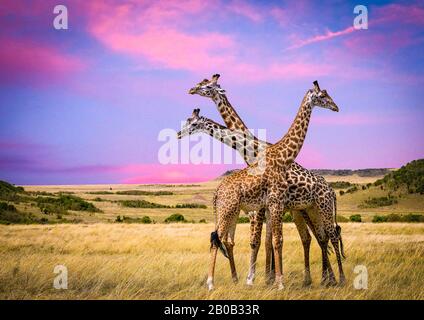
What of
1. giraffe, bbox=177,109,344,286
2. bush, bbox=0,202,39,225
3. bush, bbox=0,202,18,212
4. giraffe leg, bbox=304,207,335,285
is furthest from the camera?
bush, bbox=0,202,18,212

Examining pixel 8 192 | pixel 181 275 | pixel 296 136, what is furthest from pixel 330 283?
pixel 8 192

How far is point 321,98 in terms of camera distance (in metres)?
10.9

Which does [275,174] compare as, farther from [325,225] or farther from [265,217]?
[325,225]

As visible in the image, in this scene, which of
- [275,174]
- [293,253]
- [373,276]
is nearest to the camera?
[275,174]

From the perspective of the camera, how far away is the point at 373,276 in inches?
480

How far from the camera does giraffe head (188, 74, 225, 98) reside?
11.4 m

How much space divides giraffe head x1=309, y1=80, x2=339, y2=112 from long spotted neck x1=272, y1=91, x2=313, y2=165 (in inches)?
2.7

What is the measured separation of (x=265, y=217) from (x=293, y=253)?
22.9 feet

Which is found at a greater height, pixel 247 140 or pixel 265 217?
pixel 247 140

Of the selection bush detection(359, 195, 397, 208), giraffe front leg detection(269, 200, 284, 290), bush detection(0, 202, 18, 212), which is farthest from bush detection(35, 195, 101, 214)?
giraffe front leg detection(269, 200, 284, 290)

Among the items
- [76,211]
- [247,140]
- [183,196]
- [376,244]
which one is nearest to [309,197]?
[247,140]

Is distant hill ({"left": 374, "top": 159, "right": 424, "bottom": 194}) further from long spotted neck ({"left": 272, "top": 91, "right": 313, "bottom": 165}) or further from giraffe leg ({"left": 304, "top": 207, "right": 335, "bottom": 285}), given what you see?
long spotted neck ({"left": 272, "top": 91, "right": 313, "bottom": 165})

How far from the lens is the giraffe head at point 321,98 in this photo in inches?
427
